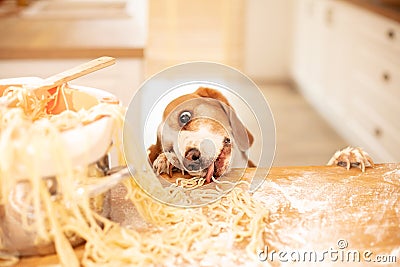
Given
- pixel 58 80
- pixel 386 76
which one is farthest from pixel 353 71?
pixel 58 80

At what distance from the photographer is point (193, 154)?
3.08 ft

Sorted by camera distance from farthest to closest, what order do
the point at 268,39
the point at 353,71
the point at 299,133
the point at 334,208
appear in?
the point at 268,39 → the point at 299,133 → the point at 353,71 → the point at 334,208

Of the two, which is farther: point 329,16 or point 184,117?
point 329,16

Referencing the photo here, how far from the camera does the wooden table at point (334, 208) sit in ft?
2.59

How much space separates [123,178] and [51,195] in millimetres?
102

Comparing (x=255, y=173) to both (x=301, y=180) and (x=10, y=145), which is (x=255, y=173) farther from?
(x=10, y=145)

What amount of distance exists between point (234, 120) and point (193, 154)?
0.09m

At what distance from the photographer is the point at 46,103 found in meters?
0.88

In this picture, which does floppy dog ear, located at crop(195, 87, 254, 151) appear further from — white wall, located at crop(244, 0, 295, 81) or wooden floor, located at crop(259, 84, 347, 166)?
white wall, located at crop(244, 0, 295, 81)

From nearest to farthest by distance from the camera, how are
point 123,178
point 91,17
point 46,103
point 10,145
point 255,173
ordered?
1. point 10,145
2. point 123,178
3. point 46,103
4. point 255,173
5. point 91,17

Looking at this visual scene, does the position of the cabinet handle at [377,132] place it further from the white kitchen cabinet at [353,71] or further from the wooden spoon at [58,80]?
the wooden spoon at [58,80]

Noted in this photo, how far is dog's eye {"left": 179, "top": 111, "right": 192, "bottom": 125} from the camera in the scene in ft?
3.03

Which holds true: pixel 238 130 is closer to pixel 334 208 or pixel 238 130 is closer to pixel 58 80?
pixel 334 208

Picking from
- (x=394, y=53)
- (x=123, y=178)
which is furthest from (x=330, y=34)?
(x=123, y=178)
